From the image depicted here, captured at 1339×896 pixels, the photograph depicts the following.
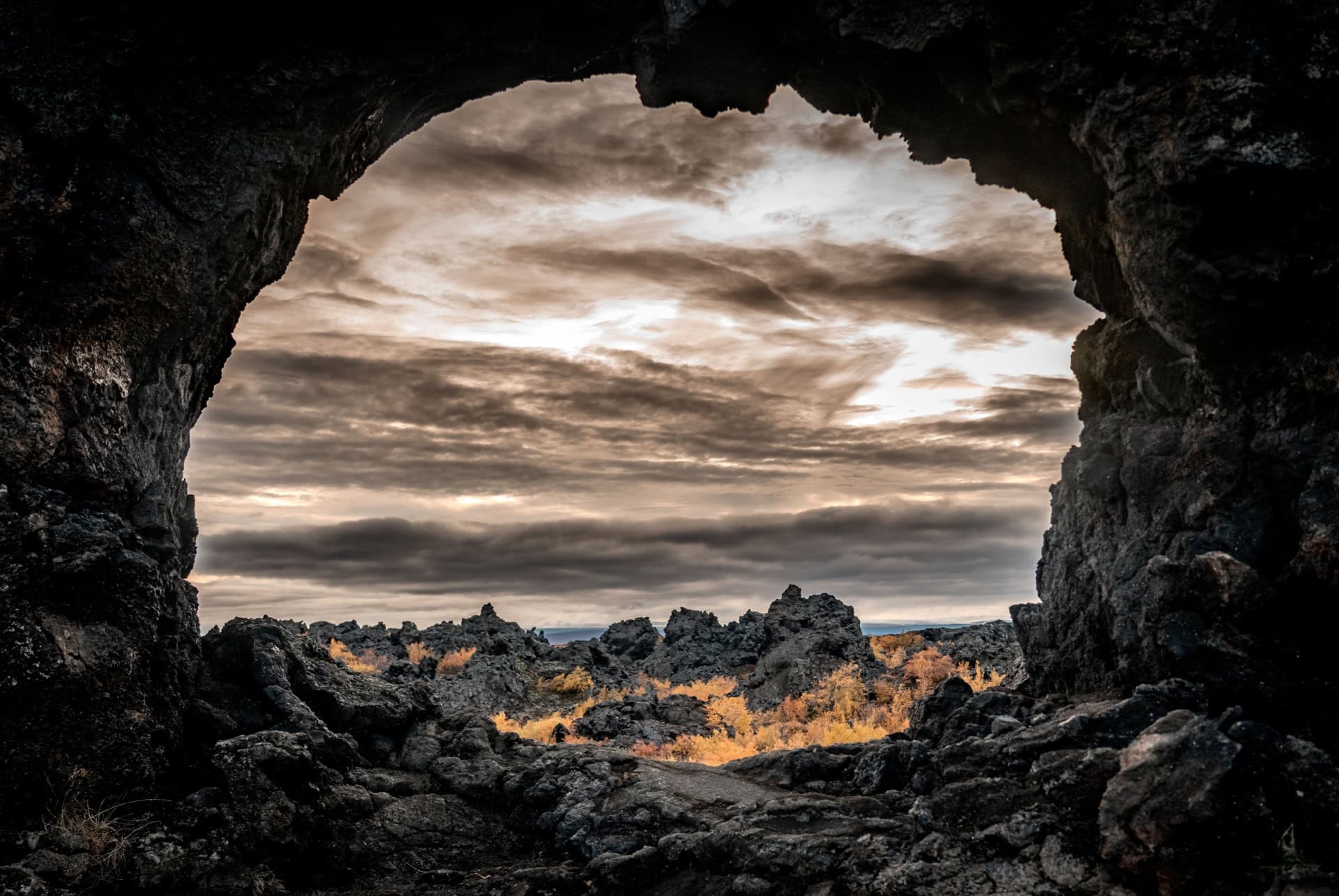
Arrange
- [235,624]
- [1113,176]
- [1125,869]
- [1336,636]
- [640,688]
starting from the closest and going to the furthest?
[1125,869] < [1336,636] < [1113,176] < [235,624] < [640,688]

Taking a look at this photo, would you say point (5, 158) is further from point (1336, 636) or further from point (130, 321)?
point (1336, 636)

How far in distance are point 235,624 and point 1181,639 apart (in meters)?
14.9

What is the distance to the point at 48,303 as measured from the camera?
38.0ft

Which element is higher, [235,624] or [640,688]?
[235,624]

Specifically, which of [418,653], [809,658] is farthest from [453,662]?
[809,658]

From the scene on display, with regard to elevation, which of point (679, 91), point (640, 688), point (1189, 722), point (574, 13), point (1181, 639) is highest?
point (574, 13)

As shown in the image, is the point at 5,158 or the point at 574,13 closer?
the point at 5,158

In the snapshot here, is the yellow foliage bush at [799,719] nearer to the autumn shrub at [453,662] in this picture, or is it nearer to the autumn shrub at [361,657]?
the autumn shrub at [453,662]

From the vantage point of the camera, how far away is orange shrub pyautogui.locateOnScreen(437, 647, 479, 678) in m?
38.4

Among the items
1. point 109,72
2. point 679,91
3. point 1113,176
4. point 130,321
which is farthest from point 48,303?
point 1113,176

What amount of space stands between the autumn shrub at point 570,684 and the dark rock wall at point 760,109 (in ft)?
78.2

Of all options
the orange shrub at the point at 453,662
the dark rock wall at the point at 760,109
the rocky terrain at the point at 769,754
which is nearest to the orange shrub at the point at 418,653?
the orange shrub at the point at 453,662

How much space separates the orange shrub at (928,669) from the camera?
29.5 meters

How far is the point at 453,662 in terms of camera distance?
A: 3922 cm
